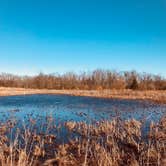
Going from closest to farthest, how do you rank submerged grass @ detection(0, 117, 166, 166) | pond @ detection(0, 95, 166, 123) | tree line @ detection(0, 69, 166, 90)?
1. submerged grass @ detection(0, 117, 166, 166)
2. pond @ detection(0, 95, 166, 123)
3. tree line @ detection(0, 69, 166, 90)

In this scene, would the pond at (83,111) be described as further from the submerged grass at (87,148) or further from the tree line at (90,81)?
the tree line at (90,81)

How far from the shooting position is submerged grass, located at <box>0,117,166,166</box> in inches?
233

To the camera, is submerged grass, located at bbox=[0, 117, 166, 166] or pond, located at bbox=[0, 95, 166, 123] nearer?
submerged grass, located at bbox=[0, 117, 166, 166]

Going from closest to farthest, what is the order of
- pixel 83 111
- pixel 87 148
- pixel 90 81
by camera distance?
pixel 87 148, pixel 83 111, pixel 90 81

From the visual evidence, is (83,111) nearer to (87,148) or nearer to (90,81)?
(87,148)

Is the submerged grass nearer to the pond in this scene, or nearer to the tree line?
the pond

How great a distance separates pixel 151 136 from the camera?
8875mm

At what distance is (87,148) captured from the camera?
20.9 ft

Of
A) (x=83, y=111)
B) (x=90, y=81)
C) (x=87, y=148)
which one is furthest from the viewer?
(x=90, y=81)

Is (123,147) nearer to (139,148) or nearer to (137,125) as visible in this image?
(139,148)

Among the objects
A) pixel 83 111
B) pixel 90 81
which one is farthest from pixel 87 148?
pixel 90 81

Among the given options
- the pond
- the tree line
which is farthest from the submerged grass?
the tree line

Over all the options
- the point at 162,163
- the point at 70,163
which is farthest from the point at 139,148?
the point at 70,163

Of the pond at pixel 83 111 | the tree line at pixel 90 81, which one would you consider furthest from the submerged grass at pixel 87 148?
the tree line at pixel 90 81
